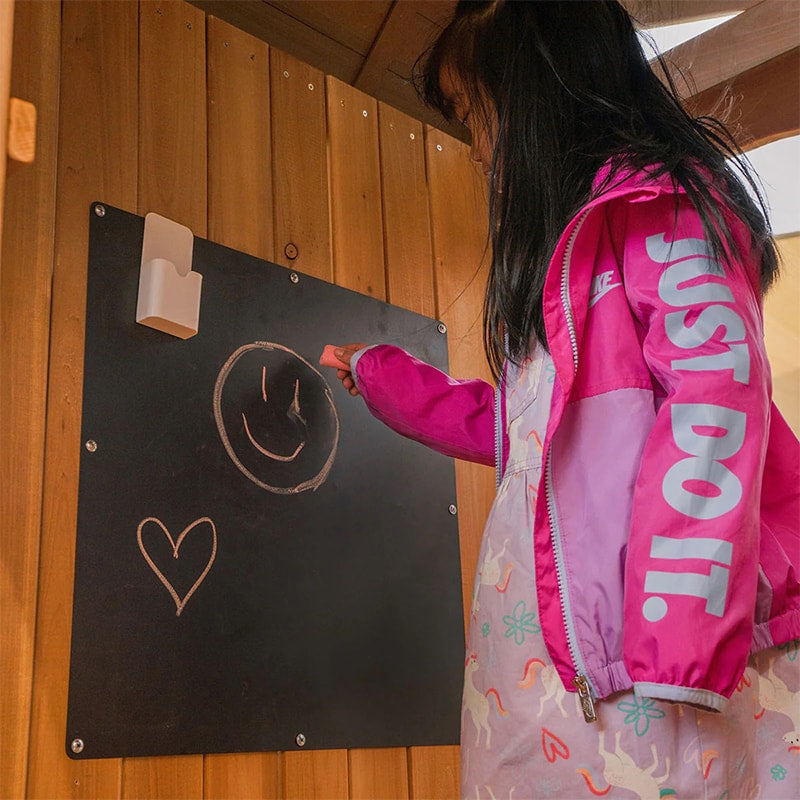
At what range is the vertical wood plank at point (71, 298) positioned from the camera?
4.00ft

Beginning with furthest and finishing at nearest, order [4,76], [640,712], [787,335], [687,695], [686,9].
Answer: [787,335] → [686,9] → [640,712] → [687,695] → [4,76]

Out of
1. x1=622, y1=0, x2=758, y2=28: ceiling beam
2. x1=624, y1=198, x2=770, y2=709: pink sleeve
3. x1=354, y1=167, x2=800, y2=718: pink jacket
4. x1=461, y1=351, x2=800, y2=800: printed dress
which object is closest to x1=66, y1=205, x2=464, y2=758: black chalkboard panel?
x1=461, y1=351, x2=800, y2=800: printed dress

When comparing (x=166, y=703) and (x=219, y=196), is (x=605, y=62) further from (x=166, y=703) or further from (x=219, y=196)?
(x=166, y=703)

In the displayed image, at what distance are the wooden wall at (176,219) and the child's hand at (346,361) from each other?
26 cm

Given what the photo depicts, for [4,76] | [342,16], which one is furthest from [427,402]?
[342,16]

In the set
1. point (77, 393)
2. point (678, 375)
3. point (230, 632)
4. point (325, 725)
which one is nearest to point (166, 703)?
point (230, 632)

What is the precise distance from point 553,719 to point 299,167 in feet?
3.76

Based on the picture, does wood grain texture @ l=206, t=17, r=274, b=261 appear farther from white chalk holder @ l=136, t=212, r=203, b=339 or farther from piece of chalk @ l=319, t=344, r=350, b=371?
piece of chalk @ l=319, t=344, r=350, b=371

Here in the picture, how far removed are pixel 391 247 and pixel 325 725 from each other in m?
0.90

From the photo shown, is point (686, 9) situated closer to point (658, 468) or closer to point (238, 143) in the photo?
point (238, 143)

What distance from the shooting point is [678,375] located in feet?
3.21

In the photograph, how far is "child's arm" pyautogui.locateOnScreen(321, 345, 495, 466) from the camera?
4.69 ft

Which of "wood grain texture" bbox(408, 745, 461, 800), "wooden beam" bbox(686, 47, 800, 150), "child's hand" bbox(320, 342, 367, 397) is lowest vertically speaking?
"wood grain texture" bbox(408, 745, 461, 800)

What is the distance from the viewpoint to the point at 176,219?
1.55 metres
